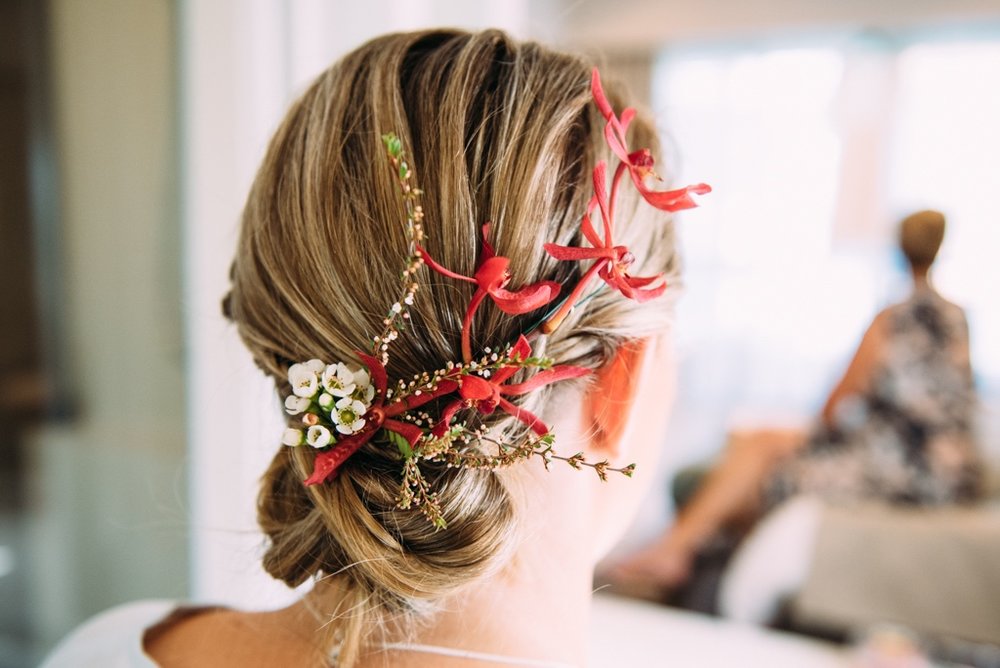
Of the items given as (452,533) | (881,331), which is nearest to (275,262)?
(452,533)

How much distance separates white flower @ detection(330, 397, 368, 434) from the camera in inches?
20.2

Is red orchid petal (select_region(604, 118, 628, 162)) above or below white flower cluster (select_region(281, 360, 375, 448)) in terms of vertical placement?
above

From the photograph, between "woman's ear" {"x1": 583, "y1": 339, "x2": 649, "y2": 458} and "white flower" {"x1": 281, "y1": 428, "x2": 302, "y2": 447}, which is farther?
"woman's ear" {"x1": 583, "y1": 339, "x2": 649, "y2": 458}

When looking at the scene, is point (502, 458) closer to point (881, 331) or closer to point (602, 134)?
point (602, 134)

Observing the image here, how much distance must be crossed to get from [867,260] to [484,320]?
14.8ft

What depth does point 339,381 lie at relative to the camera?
52cm

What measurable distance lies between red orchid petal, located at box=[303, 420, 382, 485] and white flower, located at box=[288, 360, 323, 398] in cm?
4

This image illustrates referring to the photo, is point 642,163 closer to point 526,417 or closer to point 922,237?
point 526,417

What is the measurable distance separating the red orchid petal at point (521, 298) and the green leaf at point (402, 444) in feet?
0.40

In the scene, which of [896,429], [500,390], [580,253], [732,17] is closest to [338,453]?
[500,390]

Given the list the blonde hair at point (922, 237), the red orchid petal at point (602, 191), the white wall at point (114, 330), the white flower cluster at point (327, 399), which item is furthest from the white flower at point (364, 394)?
the blonde hair at point (922, 237)

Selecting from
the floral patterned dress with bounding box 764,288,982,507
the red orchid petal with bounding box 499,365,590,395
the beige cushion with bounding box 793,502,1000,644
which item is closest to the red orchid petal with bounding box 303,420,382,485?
the red orchid petal with bounding box 499,365,590,395

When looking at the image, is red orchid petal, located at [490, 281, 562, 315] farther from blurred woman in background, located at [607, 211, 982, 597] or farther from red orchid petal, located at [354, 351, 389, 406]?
blurred woman in background, located at [607, 211, 982, 597]

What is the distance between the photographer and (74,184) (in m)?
1.12
